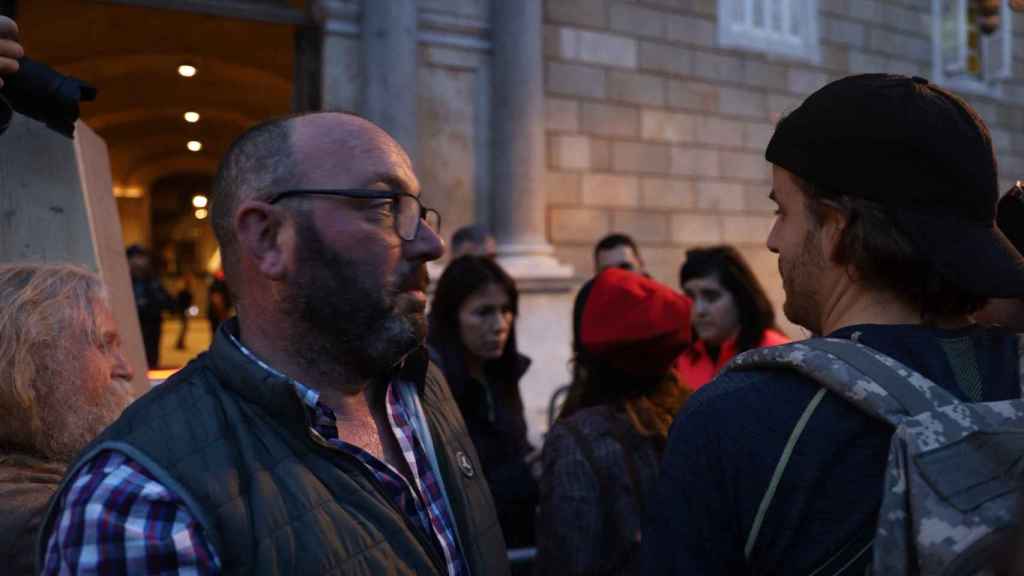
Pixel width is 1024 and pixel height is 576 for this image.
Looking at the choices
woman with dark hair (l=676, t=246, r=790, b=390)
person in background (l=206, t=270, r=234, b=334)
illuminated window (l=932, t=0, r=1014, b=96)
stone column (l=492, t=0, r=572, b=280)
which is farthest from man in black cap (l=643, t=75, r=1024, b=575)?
person in background (l=206, t=270, r=234, b=334)

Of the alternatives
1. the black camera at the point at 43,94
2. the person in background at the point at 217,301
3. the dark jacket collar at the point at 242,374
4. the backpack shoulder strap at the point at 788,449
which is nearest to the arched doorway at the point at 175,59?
the person in background at the point at 217,301

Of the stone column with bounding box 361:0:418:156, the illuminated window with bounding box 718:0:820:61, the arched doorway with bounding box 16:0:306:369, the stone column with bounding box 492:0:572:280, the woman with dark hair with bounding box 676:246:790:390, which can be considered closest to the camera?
the woman with dark hair with bounding box 676:246:790:390

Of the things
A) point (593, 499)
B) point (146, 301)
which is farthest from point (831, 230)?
point (146, 301)

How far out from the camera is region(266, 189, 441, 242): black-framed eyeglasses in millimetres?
1436

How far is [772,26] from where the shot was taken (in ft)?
30.0

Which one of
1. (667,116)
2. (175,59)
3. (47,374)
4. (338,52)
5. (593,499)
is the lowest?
(593,499)

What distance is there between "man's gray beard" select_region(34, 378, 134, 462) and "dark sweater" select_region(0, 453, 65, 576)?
0.04 meters

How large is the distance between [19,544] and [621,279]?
1.62m

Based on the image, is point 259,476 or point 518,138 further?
point 518,138

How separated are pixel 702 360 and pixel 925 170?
2662mm

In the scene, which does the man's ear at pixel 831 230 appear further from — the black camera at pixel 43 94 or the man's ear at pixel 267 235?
the black camera at pixel 43 94

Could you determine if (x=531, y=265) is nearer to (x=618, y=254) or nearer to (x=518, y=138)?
(x=518, y=138)

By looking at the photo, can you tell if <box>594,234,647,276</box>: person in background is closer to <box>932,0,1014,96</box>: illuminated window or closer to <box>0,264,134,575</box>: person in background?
<box>0,264,134,575</box>: person in background

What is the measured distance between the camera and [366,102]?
22.4 feet
